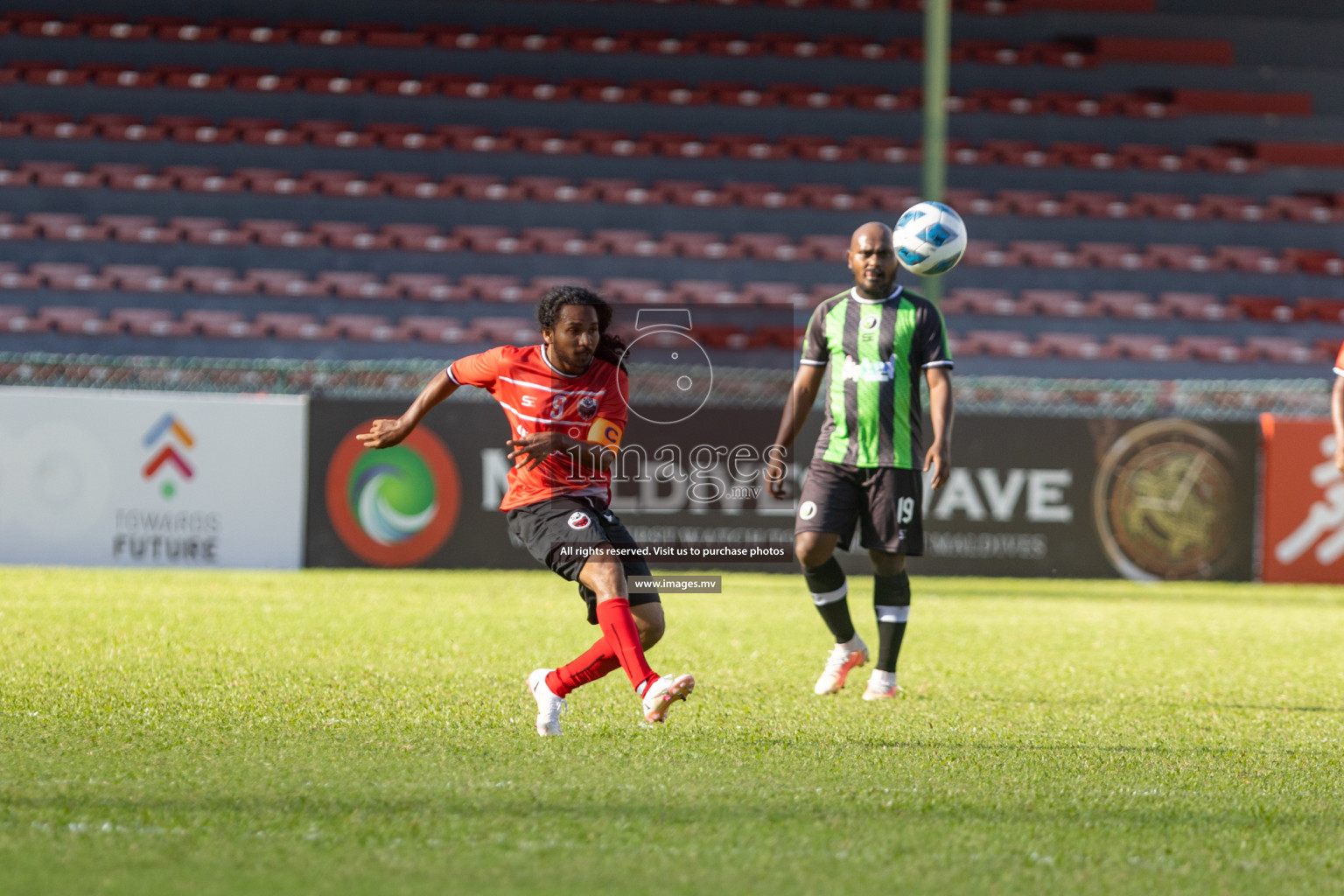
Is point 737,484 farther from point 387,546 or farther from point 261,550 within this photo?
point 261,550

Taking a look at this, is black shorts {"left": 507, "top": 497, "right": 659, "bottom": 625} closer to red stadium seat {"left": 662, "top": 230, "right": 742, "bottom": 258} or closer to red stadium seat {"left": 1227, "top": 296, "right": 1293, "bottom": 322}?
red stadium seat {"left": 662, "top": 230, "right": 742, "bottom": 258}

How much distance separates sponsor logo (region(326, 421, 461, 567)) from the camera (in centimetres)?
1211

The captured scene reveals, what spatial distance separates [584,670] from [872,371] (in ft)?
7.03

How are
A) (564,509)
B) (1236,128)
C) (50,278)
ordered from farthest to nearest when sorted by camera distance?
(1236,128), (50,278), (564,509)

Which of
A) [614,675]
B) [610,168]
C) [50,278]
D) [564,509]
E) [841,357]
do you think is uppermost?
[610,168]

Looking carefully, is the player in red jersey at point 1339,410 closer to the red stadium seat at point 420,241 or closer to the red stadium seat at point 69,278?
the red stadium seat at point 420,241

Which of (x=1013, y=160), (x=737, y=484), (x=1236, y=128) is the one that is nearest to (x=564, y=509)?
(x=737, y=484)

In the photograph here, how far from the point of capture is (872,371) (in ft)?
20.5

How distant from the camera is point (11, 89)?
22234mm

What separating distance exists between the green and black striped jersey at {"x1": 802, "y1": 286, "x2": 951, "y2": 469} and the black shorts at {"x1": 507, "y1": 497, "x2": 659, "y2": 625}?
1.59 meters

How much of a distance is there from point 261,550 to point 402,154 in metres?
11.6

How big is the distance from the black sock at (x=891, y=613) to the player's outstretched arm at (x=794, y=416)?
26.9 inches

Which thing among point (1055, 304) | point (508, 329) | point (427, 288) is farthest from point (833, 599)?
point (1055, 304)

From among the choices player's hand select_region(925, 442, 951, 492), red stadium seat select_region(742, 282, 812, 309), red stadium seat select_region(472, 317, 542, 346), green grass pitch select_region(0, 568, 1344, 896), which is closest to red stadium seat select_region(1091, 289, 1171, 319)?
red stadium seat select_region(742, 282, 812, 309)
